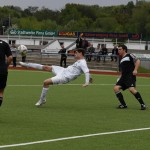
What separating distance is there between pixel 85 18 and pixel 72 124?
464 feet

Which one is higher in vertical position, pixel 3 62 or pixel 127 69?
pixel 3 62

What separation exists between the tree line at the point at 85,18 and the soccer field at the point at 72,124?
292 feet

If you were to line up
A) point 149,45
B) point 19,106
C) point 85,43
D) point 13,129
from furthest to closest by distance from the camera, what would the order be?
point 149,45
point 85,43
point 19,106
point 13,129

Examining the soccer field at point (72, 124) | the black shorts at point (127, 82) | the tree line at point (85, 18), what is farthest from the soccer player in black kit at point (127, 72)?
the tree line at point (85, 18)

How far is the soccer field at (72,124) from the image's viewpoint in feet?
31.9

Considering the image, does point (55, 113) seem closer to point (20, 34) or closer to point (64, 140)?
point (64, 140)

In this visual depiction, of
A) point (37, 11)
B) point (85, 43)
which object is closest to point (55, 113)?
point (85, 43)

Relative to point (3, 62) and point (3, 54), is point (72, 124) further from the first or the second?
point (3, 54)

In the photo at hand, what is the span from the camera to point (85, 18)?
153 metres

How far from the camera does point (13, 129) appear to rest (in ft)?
36.7

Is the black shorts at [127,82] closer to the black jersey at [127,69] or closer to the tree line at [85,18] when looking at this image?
the black jersey at [127,69]

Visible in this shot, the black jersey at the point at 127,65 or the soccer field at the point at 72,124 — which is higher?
the black jersey at the point at 127,65

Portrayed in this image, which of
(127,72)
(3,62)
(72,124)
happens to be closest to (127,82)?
(127,72)

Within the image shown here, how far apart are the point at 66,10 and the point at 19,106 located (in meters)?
147
